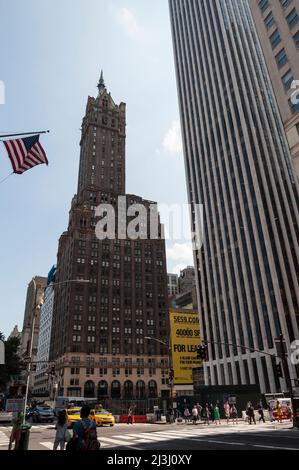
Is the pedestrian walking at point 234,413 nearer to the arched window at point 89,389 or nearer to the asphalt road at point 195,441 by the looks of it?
the asphalt road at point 195,441

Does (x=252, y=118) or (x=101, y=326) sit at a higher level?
(x=252, y=118)

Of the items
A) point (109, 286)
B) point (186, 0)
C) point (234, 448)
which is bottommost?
point (234, 448)

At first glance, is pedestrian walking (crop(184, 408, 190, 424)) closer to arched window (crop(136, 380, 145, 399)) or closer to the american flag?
the american flag

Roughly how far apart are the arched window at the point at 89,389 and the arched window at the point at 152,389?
17.5m

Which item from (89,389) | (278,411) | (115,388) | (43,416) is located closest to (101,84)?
(115,388)

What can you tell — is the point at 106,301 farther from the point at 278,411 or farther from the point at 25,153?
the point at 25,153

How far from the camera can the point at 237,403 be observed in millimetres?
37469

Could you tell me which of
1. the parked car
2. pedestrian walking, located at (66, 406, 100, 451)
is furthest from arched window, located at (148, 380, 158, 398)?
pedestrian walking, located at (66, 406, 100, 451)

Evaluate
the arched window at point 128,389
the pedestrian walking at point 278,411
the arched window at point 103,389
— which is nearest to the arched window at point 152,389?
the arched window at point 128,389
